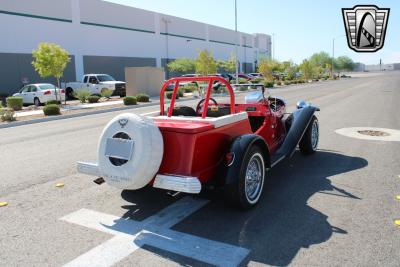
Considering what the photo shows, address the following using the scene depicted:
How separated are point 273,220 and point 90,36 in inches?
1568

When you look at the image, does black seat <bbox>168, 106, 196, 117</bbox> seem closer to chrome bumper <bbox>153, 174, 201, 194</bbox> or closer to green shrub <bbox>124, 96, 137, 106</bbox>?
chrome bumper <bbox>153, 174, 201, 194</bbox>

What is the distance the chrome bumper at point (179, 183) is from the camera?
358 cm

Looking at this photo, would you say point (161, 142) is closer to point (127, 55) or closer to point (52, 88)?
point (52, 88)

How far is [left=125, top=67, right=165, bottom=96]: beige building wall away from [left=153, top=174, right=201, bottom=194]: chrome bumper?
2391cm

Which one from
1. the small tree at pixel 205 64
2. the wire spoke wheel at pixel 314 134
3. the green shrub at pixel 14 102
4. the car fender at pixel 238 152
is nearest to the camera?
the car fender at pixel 238 152

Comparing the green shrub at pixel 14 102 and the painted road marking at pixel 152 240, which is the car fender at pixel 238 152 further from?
the green shrub at pixel 14 102

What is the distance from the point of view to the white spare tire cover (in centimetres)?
373

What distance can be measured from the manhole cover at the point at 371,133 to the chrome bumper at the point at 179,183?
622cm

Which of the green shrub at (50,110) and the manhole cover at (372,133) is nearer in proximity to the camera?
the manhole cover at (372,133)

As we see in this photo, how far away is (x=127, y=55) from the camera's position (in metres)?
45.4

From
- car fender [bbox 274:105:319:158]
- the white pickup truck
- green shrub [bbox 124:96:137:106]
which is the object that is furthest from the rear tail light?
the white pickup truck

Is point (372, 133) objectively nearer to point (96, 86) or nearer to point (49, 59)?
point (49, 59)

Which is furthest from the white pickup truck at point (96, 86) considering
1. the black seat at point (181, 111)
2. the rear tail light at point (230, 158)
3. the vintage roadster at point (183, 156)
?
the rear tail light at point (230, 158)

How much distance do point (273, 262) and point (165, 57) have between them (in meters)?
51.8
